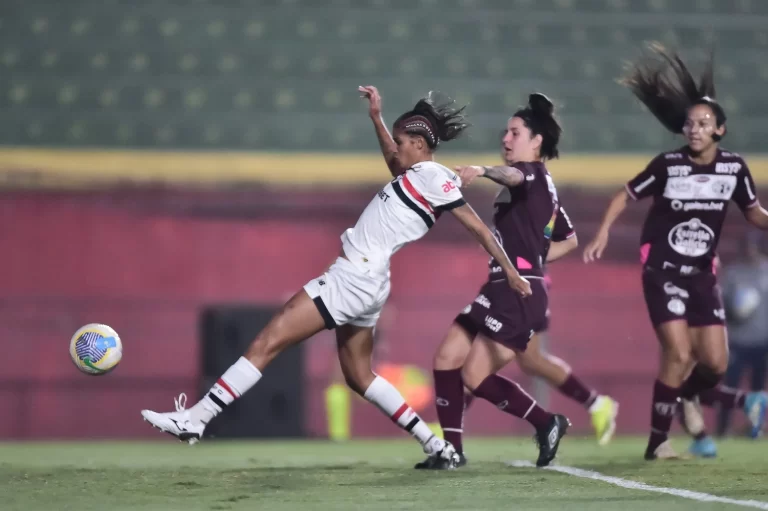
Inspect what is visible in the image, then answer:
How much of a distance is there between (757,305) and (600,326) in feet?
6.16

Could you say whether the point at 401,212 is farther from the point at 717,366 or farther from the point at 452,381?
the point at 717,366

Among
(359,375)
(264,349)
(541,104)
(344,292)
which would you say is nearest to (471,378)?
(359,375)

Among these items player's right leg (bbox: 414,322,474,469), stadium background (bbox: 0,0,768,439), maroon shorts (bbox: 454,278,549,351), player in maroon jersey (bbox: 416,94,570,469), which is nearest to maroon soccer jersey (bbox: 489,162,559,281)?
player in maroon jersey (bbox: 416,94,570,469)

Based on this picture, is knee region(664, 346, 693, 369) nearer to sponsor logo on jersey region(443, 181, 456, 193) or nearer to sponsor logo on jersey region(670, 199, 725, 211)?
sponsor logo on jersey region(670, 199, 725, 211)

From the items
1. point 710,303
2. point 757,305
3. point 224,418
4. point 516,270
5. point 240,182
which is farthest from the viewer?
point 240,182

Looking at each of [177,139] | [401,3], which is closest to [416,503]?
[177,139]

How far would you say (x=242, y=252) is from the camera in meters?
14.3

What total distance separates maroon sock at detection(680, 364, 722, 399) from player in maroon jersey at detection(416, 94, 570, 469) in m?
1.45

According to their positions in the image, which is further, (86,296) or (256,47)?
(256,47)

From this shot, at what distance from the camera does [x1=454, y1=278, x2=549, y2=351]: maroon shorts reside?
24.4 ft

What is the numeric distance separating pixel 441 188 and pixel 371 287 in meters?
0.66

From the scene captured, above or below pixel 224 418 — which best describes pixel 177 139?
above

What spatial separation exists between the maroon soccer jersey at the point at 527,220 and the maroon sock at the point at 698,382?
170 cm

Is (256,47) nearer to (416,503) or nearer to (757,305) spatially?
(757,305)
